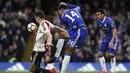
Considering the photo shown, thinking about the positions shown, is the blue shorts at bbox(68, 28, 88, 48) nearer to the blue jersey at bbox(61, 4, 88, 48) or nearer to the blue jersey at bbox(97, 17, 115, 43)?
the blue jersey at bbox(61, 4, 88, 48)

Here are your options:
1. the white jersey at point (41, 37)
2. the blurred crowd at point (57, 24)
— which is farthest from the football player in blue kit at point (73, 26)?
the blurred crowd at point (57, 24)

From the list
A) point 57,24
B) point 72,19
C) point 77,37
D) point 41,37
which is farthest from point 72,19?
point 57,24

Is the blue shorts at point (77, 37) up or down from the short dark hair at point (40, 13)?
down

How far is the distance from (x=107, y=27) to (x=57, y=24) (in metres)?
10.2

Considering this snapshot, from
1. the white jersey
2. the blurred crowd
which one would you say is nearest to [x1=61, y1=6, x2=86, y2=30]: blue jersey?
the white jersey

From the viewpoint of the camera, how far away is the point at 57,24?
27.8 meters

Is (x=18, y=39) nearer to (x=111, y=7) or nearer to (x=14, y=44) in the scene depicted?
(x=14, y=44)

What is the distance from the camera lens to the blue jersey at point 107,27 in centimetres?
1758

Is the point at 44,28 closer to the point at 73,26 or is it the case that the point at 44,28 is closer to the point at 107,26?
the point at 73,26

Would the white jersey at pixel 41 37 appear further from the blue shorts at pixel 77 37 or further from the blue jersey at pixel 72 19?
the blue shorts at pixel 77 37

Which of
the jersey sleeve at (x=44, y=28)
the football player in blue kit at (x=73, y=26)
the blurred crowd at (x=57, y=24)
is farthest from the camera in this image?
the blurred crowd at (x=57, y=24)

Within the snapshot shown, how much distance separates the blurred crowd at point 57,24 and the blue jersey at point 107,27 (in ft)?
21.7

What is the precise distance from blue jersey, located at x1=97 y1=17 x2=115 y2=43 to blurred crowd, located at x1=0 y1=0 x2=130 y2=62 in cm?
662

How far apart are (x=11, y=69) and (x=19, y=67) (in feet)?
1.53
